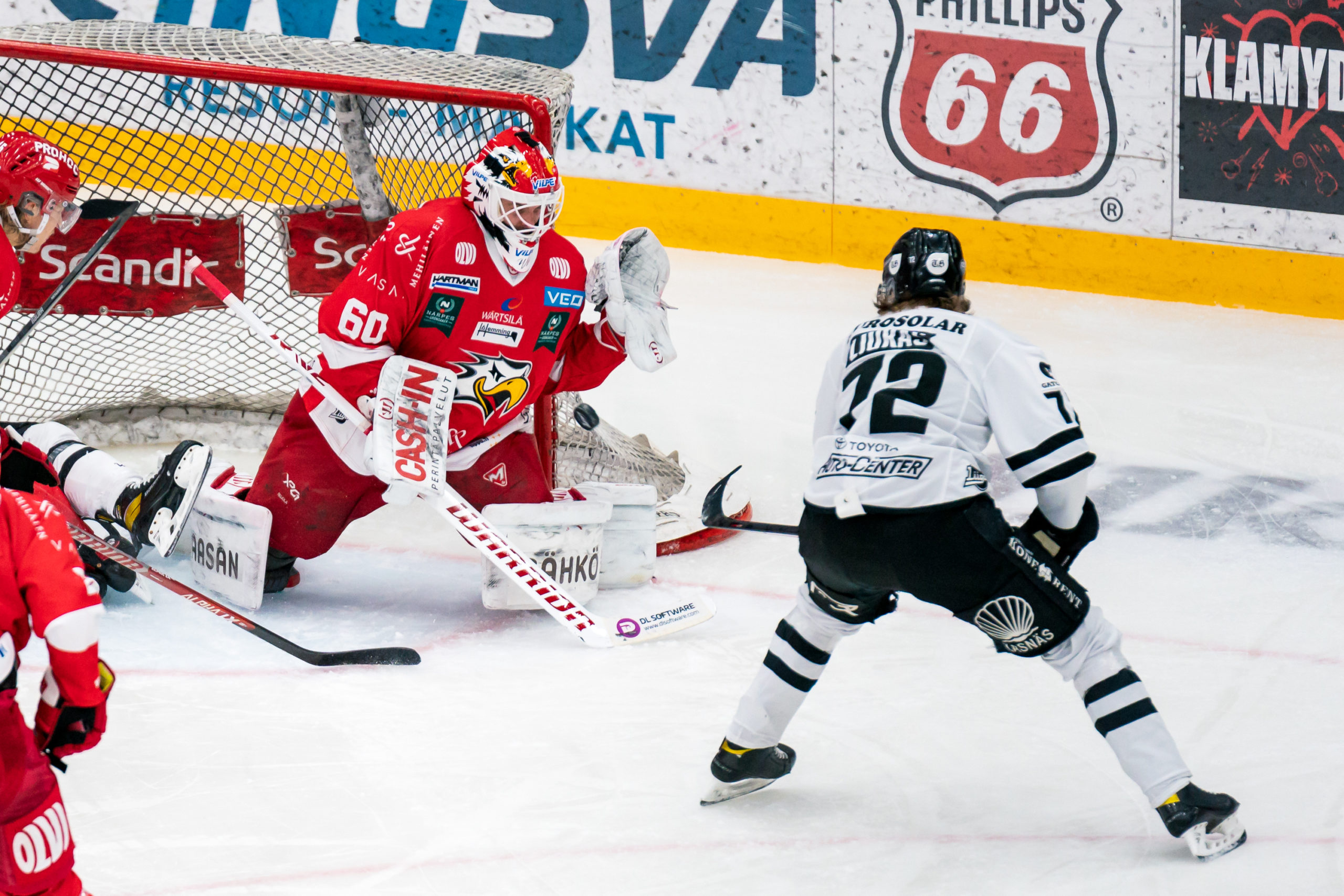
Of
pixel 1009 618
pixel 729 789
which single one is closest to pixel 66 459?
pixel 729 789

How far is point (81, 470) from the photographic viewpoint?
3.29 m

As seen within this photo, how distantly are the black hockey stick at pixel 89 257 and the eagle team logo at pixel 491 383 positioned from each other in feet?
3.22

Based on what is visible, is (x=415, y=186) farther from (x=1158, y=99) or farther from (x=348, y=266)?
(x=1158, y=99)

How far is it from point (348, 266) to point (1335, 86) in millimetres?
3448

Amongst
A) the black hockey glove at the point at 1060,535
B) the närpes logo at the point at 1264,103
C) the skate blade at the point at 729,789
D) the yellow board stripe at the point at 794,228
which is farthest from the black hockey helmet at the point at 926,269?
the närpes logo at the point at 1264,103

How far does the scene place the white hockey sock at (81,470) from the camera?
3256mm

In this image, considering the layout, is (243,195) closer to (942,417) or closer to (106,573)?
(106,573)

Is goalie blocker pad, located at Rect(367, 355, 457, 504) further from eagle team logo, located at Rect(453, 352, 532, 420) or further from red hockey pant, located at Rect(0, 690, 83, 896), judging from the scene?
red hockey pant, located at Rect(0, 690, 83, 896)

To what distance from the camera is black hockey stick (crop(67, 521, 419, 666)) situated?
2.91 meters

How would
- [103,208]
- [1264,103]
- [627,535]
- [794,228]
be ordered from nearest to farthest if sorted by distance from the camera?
[627,535], [103,208], [1264,103], [794,228]

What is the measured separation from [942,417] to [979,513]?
15cm

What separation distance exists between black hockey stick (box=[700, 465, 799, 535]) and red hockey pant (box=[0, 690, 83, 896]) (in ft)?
4.98

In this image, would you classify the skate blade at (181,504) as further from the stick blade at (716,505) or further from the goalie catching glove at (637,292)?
the stick blade at (716,505)

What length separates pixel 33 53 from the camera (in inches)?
133
